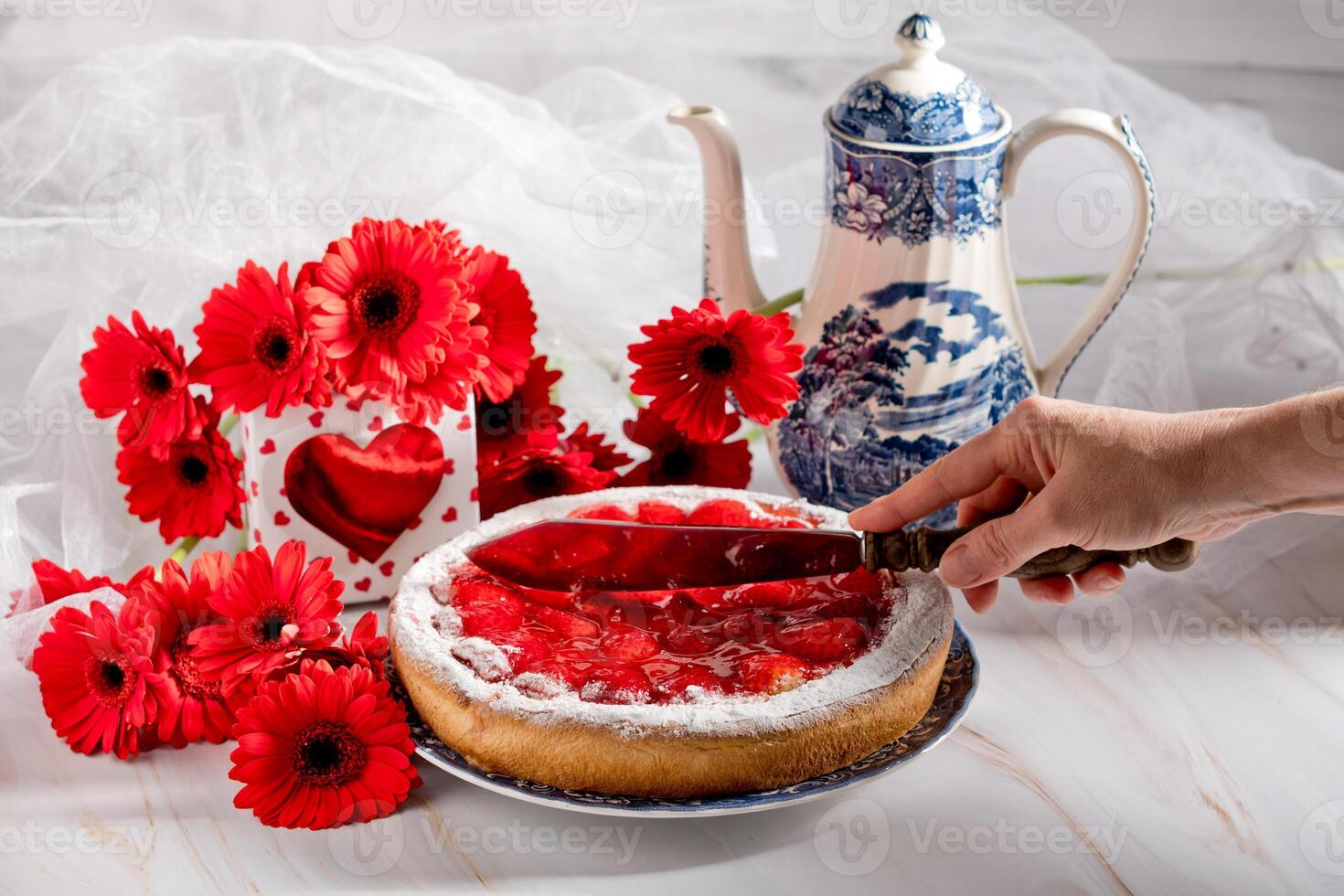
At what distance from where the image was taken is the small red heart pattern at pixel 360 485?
113 cm

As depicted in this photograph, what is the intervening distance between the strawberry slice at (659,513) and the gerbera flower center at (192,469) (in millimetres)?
380

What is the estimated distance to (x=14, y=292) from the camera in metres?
1.30

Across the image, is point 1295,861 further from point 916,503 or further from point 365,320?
point 365,320

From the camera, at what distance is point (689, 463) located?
1.28m

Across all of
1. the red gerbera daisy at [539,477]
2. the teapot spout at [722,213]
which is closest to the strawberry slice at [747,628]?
the red gerbera daisy at [539,477]

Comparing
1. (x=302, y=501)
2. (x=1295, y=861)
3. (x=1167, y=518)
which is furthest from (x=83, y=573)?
(x=1295, y=861)

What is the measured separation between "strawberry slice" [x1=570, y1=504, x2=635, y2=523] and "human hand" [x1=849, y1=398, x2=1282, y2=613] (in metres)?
0.27

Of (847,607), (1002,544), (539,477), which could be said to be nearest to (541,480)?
(539,477)

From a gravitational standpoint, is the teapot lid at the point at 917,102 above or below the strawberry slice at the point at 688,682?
above

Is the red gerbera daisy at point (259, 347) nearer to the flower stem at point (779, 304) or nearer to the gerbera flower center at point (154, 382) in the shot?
the gerbera flower center at point (154, 382)

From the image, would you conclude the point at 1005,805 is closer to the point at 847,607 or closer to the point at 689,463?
the point at 847,607

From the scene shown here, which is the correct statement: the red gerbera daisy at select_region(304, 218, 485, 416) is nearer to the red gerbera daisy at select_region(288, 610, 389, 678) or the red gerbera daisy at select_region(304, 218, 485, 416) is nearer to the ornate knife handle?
the red gerbera daisy at select_region(288, 610, 389, 678)

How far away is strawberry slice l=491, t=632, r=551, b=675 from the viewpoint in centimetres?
96

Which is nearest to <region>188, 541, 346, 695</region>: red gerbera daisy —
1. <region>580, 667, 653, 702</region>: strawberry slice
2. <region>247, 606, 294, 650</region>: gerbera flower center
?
<region>247, 606, 294, 650</region>: gerbera flower center
